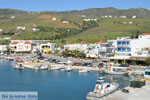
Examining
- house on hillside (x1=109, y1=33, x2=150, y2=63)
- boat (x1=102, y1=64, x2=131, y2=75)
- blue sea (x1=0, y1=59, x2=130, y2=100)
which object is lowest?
blue sea (x1=0, y1=59, x2=130, y2=100)

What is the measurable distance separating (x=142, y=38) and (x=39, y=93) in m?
37.0

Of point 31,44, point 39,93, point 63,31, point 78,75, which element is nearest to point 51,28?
point 63,31

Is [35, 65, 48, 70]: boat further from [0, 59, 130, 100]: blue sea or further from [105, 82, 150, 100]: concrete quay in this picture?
[105, 82, 150, 100]: concrete quay

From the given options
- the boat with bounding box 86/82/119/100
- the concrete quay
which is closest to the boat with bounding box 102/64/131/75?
the boat with bounding box 86/82/119/100

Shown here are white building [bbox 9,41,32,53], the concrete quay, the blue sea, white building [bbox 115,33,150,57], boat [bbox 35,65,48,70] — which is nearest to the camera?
the concrete quay

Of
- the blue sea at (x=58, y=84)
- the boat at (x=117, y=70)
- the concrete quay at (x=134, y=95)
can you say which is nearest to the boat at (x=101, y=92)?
the concrete quay at (x=134, y=95)

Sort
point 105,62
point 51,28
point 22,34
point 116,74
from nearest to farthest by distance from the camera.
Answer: point 116,74
point 105,62
point 22,34
point 51,28

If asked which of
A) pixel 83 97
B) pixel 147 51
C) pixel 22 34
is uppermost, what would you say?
pixel 22 34

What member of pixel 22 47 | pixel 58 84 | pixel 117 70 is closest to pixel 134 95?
pixel 58 84

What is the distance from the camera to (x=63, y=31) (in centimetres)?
14912

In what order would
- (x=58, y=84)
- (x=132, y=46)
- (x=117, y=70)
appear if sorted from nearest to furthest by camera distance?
(x=58, y=84) → (x=117, y=70) → (x=132, y=46)

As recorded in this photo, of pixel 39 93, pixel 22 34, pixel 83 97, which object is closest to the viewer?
pixel 83 97

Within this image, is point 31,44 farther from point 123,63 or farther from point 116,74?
point 116,74

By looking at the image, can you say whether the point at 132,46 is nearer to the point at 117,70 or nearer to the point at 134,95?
the point at 117,70
